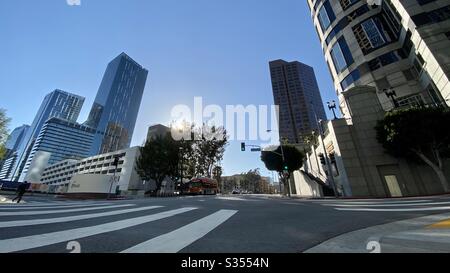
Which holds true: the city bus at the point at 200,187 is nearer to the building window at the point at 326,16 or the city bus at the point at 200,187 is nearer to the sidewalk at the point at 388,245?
the sidewalk at the point at 388,245

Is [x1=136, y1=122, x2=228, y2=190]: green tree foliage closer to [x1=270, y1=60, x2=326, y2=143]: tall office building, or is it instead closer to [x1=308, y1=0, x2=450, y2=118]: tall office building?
[x1=308, y1=0, x2=450, y2=118]: tall office building

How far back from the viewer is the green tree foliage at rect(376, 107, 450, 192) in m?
15.0

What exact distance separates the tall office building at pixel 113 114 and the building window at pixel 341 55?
559 ft

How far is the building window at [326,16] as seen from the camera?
3130 centimetres

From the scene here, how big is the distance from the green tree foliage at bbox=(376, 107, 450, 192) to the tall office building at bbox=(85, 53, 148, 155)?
178 meters

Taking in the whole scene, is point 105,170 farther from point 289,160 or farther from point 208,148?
point 289,160

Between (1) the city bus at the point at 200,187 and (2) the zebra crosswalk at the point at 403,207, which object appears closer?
(2) the zebra crosswalk at the point at 403,207

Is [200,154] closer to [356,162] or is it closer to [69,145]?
[356,162]

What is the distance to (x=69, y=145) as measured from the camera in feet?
469

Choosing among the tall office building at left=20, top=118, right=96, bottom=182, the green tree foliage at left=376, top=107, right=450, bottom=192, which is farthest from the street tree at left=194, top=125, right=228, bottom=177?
the tall office building at left=20, top=118, right=96, bottom=182

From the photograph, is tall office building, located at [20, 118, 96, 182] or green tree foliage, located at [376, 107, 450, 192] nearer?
green tree foliage, located at [376, 107, 450, 192]

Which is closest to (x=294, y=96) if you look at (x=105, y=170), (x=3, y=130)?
(x=105, y=170)

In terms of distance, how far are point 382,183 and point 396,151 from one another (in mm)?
3187

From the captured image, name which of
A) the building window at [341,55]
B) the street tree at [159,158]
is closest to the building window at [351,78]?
the building window at [341,55]
